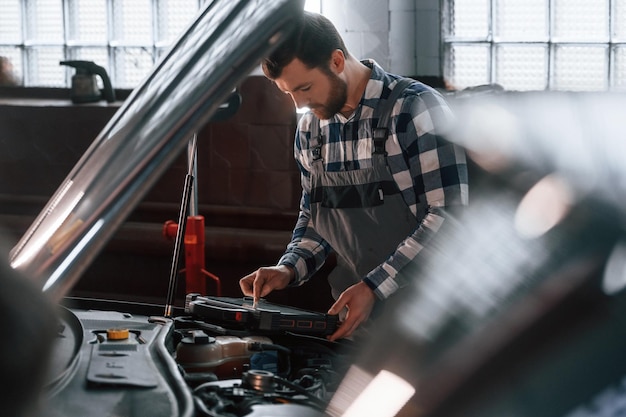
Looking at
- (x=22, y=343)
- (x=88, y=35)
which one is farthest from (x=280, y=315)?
(x=88, y=35)

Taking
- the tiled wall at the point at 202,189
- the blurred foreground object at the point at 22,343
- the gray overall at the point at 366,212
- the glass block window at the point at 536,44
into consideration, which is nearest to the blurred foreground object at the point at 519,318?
the gray overall at the point at 366,212

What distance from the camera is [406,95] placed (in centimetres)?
216

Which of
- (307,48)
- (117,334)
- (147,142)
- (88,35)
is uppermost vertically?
(88,35)

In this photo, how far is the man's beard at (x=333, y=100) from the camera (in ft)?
7.09

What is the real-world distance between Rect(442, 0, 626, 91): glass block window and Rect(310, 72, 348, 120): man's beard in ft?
5.84

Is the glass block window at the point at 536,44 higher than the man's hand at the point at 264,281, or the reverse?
the glass block window at the point at 536,44

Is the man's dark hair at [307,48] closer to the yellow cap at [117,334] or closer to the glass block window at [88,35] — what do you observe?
the yellow cap at [117,334]

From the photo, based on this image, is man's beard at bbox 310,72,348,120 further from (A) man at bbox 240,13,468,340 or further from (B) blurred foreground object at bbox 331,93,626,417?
(B) blurred foreground object at bbox 331,93,626,417

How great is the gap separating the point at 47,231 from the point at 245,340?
703 mm

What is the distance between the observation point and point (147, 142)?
1.07 m

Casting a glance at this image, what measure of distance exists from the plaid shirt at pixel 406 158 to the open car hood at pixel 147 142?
91 cm

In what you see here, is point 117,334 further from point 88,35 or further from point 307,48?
point 88,35

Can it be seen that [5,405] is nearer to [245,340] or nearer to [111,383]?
[111,383]

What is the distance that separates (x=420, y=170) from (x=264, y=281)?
46 cm
